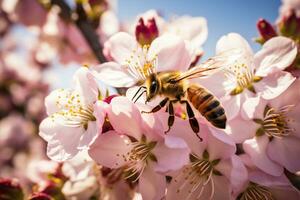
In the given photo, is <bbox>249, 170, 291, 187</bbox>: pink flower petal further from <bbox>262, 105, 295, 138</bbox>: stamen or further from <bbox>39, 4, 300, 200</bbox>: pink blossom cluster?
<bbox>262, 105, 295, 138</bbox>: stamen

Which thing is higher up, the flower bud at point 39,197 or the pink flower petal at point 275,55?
the pink flower petal at point 275,55

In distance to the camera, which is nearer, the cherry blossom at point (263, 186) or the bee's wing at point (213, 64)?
the cherry blossom at point (263, 186)

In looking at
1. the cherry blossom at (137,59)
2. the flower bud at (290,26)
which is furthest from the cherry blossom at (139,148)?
the flower bud at (290,26)

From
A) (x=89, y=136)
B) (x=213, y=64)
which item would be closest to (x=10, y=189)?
(x=89, y=136)

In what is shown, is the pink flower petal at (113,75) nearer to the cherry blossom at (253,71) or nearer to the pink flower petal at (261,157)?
the cherry blossom at (253,71)

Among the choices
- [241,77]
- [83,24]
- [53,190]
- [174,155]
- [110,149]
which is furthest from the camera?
[83,24]

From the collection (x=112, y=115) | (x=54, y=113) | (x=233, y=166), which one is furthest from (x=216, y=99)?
(x=54, y=113)

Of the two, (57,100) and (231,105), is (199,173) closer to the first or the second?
(231,105)
